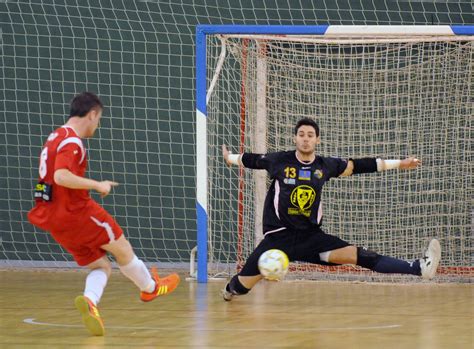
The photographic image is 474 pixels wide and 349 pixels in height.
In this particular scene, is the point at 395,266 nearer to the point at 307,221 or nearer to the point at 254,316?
the point at 307,221

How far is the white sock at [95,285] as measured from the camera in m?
5.91

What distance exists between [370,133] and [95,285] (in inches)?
198

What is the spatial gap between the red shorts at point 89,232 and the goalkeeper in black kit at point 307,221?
1.94 m

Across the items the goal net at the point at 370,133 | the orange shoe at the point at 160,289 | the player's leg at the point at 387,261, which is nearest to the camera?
the orange shoe at the point at 160,289

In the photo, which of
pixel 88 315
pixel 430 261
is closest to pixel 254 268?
pixel 430 261

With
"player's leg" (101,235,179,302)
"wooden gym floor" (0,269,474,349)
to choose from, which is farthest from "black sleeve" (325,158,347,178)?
"player's leg" (101,235,179,302)

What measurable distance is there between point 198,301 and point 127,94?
4495 millimetres

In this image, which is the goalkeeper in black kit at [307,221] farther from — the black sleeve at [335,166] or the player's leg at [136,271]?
the player's leg at [136,271]

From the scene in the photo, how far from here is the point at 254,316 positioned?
695cm

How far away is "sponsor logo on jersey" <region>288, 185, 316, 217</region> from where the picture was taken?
783 cm

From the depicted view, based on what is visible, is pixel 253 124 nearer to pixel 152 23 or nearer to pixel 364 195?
pixel 364 195

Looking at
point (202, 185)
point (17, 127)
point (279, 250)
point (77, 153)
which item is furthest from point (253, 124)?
point (77, 153)

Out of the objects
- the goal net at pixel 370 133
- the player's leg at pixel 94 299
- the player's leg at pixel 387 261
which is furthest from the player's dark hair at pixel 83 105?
the goal net at pixel 370 133

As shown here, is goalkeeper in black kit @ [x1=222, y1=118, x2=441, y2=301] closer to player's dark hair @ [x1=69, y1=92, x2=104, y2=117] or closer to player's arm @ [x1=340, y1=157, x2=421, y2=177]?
player's arm @ [x1=340, y1=157, x2=421, y2=177]
